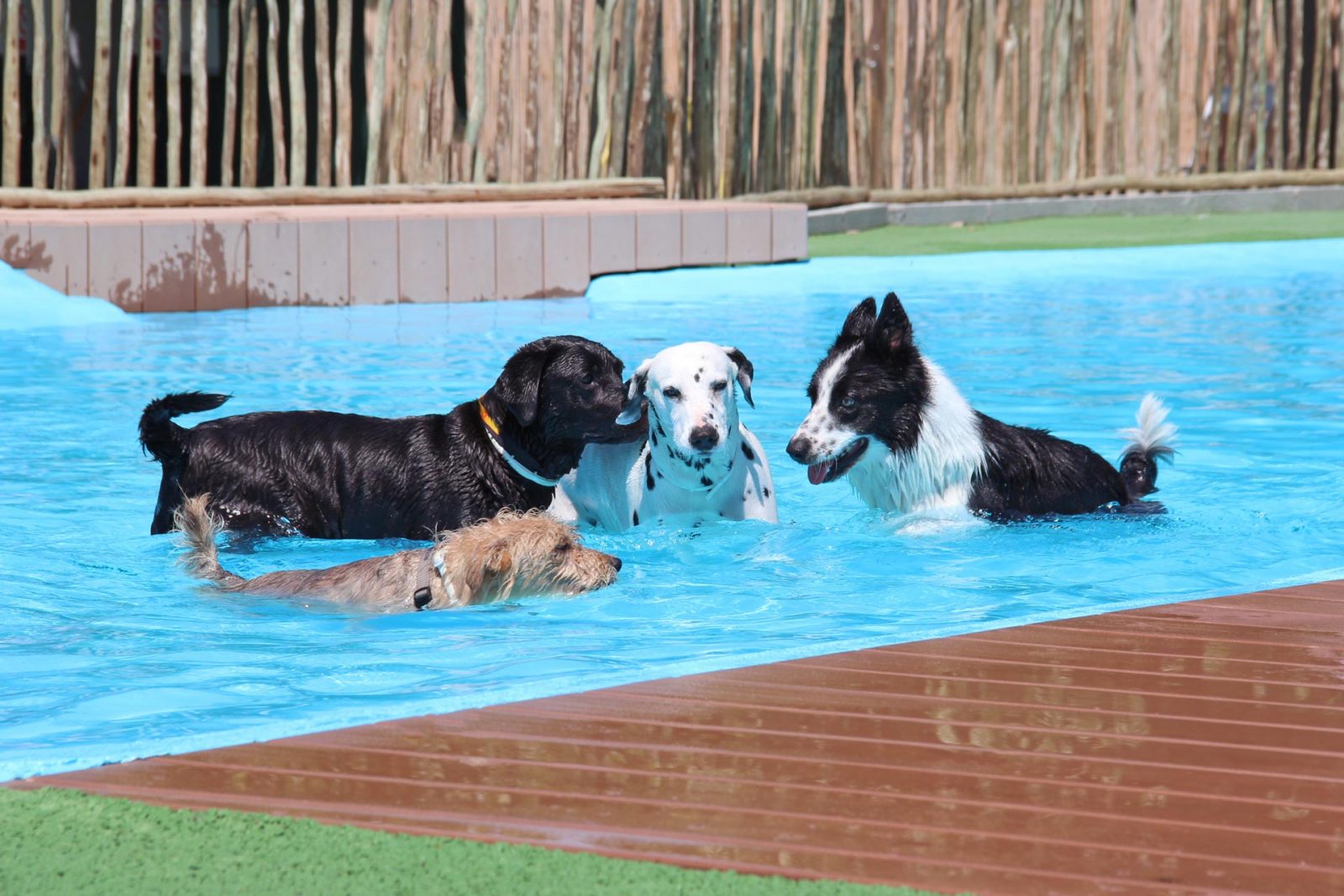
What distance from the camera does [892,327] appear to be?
6.29 metres

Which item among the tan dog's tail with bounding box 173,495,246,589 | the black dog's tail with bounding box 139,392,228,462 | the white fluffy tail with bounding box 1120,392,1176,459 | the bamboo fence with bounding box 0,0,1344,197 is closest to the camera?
the tan dog's tail with bounding box 173,495,246,589

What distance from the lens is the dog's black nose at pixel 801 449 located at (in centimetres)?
628

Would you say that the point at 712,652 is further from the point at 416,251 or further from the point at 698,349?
the point at 416,251

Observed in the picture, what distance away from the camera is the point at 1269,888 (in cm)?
292

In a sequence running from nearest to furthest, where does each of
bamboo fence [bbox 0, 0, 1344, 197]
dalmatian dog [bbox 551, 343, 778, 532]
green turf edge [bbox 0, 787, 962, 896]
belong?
green turf edge [bbox 0, 787, 962, 896] < dalmatian dog [bbox 551, 343, 778, 532] < bamboo fence [bbox 0, 0, 1344, 197]

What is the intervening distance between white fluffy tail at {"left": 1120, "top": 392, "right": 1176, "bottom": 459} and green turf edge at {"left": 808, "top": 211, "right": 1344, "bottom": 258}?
7.97 metres

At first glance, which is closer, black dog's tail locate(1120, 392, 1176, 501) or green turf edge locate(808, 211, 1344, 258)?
black dog's tail locate(1120, 392, 1176, 501)

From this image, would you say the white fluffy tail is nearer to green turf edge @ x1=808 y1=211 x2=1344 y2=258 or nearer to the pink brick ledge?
the pink brick ledge

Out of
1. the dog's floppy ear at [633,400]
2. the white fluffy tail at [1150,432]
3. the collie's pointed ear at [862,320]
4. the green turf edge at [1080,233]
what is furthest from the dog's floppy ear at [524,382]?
the green turf edge at [1080,233]

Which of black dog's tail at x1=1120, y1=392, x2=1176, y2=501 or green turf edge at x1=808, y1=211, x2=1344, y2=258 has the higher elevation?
green turf edge at x1=808, y1=211, x2=1344, y2=258

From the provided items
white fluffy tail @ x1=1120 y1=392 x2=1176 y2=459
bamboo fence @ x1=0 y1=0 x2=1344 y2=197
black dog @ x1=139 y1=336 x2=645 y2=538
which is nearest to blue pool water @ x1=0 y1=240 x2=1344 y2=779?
black dog @ x1=139 y1=336 x2=645 y2=538

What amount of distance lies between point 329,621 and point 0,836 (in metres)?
2.20

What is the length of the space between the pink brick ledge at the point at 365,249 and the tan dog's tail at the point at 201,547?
23.0 ft

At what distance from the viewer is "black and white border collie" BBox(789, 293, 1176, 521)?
632 centimetres
